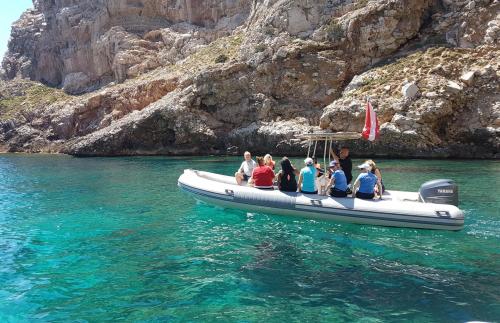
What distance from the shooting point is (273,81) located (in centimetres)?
3925

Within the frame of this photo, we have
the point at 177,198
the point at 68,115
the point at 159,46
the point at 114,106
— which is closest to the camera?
the point at 177,198

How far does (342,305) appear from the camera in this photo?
6.24m

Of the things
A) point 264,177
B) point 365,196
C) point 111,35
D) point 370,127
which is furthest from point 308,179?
point 111,35

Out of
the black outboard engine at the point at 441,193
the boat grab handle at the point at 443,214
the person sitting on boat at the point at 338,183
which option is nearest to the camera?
the boat grab handle at the point at 443,214

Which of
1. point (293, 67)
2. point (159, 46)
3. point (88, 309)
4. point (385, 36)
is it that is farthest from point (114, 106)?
point (88, 309)

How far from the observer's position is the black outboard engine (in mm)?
10688

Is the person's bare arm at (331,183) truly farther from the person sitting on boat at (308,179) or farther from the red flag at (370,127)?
the red flag at (370,127)

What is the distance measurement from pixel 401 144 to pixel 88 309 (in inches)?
1091

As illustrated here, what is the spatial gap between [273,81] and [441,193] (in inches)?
1176

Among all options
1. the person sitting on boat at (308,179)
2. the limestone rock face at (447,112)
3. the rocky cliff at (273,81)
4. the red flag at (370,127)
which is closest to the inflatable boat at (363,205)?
the person sitting on boat at (308,179)

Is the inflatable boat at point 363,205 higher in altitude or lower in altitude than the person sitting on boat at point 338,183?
lower

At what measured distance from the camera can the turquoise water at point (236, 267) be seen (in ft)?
20.2

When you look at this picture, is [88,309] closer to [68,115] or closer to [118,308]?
[118,308]

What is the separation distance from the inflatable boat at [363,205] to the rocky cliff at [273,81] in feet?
64.2
